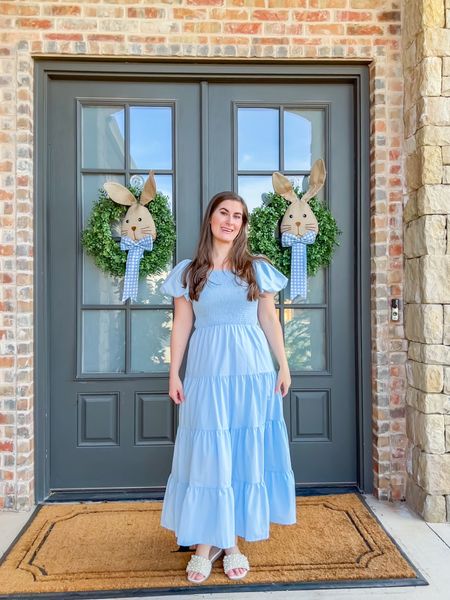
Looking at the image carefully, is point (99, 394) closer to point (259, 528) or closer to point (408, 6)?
point (259, 528)

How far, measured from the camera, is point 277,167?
3465 millimetres

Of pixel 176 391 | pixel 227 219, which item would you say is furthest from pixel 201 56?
pixel 176 391

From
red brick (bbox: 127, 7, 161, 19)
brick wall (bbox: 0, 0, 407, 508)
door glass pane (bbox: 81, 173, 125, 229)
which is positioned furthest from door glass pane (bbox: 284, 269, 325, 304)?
red brick (bbox: 127, 7, 161, 19)

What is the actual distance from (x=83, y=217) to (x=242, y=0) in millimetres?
1677

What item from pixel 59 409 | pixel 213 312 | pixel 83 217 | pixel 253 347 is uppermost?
pixel 83 217

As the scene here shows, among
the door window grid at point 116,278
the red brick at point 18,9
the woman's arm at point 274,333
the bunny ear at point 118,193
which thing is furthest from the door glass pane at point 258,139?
the red brick at point 18,9

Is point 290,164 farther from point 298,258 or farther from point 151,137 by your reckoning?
point 151,137

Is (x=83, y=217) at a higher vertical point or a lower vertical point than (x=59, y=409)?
higher

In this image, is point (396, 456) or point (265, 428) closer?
point (265, 428)

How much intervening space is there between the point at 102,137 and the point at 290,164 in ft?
4.08

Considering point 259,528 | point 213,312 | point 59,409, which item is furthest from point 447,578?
point 59,409

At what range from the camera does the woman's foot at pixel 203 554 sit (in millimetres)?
2365

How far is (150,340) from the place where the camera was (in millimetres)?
3436

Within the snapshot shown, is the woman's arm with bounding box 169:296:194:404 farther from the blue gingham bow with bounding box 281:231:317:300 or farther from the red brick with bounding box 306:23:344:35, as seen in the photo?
the red brick with bounding box 306:23:344:35
